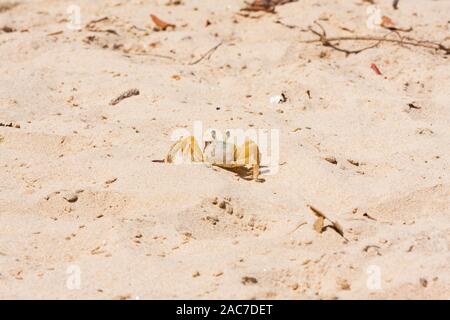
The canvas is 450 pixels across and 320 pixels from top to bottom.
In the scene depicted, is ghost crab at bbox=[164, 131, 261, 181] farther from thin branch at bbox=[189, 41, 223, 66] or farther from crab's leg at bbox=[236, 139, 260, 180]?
thin branch at bbox=[189, 41, 223, 66]

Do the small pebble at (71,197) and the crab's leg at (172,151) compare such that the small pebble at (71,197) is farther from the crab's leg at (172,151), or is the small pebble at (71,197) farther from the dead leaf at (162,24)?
the dead leaf at (162,24)

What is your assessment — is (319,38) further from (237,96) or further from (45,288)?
(45,288)

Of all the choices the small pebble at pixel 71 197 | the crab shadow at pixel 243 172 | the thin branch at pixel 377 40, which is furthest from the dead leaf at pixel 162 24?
the small pebble at pixel 71 197

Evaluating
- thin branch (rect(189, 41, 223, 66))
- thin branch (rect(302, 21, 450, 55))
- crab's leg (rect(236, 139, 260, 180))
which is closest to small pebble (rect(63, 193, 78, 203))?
crab's leg (rect(236, 139, 260, 180))

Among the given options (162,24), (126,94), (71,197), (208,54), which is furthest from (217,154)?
(162,24)
